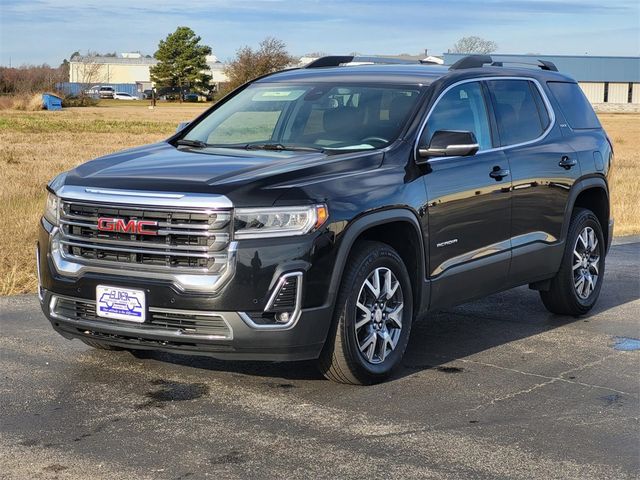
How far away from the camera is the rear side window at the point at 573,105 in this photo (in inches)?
322

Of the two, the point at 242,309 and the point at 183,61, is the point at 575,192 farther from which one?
the point at 183,61

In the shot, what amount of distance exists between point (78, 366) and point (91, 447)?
1576 mm

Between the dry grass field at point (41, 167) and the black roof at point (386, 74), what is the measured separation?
2.81 meters

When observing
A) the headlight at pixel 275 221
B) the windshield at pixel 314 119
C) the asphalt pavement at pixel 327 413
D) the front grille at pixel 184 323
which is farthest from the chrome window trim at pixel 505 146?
the front grille at pixel 184 323

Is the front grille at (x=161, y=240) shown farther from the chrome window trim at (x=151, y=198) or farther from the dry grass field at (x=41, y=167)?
the dry grass field at (x=41, y=167)

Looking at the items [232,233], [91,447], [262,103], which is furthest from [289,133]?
[91,447]

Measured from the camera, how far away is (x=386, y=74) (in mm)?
7105

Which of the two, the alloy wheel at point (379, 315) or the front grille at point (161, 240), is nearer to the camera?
the front grille at point (161, 240)

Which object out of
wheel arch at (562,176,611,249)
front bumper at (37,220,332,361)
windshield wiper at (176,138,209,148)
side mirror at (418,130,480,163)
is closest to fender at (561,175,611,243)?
wheel arch at (562,176,611,249)

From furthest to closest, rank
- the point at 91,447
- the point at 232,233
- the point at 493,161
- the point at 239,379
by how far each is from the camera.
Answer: the point at 493,161 < the point at 239,379 < the point at 232,233 < the point at 91,447

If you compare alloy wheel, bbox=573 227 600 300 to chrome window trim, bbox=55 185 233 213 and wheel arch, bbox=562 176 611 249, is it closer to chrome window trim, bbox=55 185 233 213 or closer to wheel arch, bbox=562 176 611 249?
wheel arch, bbox=562 176 611 249

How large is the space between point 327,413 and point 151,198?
143 centimetres

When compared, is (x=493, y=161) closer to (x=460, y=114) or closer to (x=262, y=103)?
(x=460, y=114)

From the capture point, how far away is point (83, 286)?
5770 millimetres
